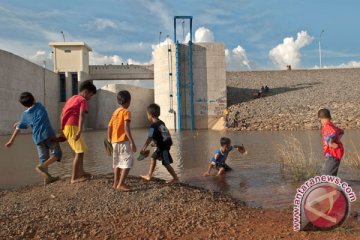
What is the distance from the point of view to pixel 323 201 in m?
4.07

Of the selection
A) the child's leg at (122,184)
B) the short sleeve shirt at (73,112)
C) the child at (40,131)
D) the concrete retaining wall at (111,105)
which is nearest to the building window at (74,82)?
the concrete retaining wall at (111,105)

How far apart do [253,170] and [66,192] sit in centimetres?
498

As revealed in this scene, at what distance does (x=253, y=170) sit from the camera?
9.33 meters

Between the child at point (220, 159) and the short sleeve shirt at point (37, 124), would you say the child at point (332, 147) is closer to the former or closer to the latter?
the child at point (220, 159)

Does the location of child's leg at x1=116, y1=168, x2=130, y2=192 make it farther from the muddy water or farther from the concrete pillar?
the concrete pillar

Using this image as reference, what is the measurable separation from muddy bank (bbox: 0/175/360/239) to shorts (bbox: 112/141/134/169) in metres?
0.40

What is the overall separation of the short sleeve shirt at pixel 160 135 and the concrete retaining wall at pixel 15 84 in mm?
26760

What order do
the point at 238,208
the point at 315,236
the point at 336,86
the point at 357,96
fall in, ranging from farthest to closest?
the point at 336,86, the point at 357,96, the point at 238,208, the point at 315,236

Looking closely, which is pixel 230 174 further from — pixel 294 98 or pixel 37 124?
pixel 294 98

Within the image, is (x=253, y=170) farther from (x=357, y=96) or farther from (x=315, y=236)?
(x=357, y=96)

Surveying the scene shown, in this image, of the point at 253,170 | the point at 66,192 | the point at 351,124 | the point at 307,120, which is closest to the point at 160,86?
the point at 307,120

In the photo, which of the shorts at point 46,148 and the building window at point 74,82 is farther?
the building window at point 74,82

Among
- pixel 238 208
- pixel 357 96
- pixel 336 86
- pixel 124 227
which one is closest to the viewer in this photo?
pixel 124 227

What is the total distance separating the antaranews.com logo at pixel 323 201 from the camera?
4.05 m
